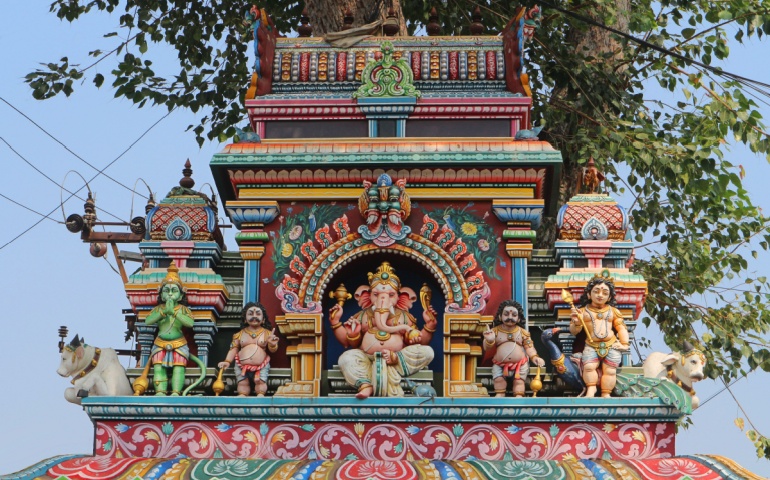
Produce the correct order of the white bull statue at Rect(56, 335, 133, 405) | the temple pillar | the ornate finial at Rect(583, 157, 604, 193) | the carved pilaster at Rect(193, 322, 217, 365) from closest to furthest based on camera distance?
1. the white bull statue at Rect(56, 335, 133, 405)
2. the carved pilaster at Rect(193, 322, 217, 365)
3. the temple pillar
4. the ornate finial at Rect(583, 157, 604, 193)

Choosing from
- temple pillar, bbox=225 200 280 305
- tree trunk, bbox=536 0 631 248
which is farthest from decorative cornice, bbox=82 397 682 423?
tree trunk, bbox=536 0 631 248

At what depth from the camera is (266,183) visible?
45.8ft

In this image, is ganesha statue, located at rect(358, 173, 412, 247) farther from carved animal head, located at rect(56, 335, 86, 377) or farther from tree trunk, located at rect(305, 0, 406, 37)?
tree trunk, located at rect(305, 0, 406, 37)

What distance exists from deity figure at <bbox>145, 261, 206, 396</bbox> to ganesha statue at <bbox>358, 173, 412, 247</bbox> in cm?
166

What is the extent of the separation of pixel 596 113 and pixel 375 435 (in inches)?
276

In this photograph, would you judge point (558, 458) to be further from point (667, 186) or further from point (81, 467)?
point (667, 186)

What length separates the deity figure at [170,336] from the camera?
13.3 metres

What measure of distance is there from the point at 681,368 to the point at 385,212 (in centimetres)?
280

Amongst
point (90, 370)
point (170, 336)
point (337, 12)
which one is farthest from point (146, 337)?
point (337, 12)

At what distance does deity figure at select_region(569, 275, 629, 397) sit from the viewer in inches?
512

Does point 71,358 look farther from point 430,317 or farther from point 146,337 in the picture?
point 430,317

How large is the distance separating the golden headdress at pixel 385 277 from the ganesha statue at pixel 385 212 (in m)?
0.21

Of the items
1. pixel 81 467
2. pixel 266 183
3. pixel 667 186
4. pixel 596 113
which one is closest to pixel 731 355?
pixel 667 186

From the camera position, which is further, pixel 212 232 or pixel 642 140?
pixel 642 140
